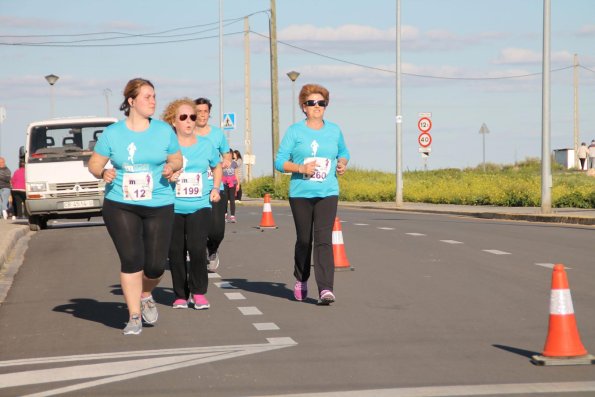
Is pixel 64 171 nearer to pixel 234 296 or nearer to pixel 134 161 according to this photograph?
pixel 234 296

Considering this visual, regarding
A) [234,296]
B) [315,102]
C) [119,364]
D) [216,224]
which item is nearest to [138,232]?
[119,364]

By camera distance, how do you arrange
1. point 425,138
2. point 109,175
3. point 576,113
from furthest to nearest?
point 576,113, point 425,138, point 109,175

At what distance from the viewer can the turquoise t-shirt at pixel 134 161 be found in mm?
10031

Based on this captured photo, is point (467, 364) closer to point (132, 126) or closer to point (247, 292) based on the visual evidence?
point (132, 126)

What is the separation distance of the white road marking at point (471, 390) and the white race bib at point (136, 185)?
318 centimetres

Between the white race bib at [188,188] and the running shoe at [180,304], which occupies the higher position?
the white race bib at [188,188]

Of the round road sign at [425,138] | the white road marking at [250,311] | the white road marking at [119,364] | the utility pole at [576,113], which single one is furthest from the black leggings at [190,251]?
the utility pole at [576,113]

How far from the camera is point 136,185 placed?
1002 centimetres

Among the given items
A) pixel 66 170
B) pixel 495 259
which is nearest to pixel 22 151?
pixel 66 170

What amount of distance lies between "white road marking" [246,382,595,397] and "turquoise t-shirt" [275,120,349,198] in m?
4.68

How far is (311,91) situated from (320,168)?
2.39ft

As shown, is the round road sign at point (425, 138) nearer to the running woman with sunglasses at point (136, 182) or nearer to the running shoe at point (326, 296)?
the running shoe at point (326, 296)

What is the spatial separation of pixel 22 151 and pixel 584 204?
15599 millimetres

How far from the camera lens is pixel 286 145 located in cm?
1202
